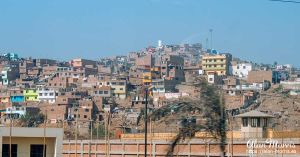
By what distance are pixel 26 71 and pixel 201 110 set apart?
113 m

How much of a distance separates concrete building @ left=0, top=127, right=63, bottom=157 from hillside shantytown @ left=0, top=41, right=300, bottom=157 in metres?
0.03

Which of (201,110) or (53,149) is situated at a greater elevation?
(201,110)

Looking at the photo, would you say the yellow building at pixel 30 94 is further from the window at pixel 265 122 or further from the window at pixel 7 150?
the window at pixel 7 150

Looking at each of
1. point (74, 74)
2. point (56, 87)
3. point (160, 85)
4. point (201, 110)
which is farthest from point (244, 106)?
point (201, 110)

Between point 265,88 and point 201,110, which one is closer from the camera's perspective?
point 201,110

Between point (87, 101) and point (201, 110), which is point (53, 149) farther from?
point (87, 101)

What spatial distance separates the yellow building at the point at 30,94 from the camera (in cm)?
10262

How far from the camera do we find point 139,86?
110 m

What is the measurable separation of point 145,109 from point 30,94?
7883 centimetres

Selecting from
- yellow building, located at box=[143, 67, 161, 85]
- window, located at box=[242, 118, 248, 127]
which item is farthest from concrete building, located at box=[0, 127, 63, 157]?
yellow building, located at box=[143, 67, 161, 85]

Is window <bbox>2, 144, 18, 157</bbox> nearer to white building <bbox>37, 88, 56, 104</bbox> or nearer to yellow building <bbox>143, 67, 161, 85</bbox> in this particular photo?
white building <bbox>37, 88, 56, 104</bbox>

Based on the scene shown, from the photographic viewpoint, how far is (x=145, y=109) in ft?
89.9

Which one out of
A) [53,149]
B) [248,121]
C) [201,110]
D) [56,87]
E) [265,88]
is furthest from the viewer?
[56,87]

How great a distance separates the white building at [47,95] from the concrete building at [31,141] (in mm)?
78026
